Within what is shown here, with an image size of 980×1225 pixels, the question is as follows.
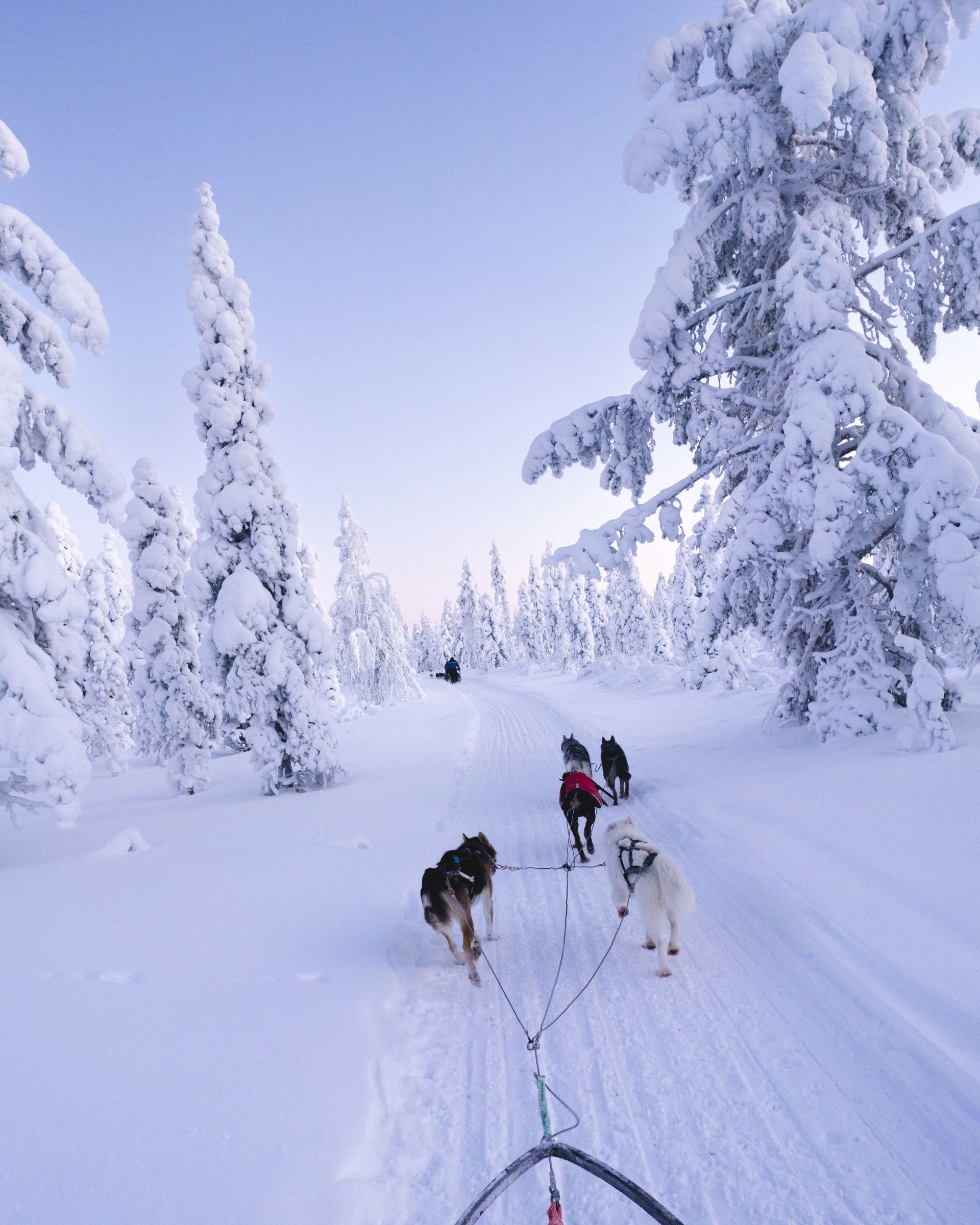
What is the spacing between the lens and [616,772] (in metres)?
9.26

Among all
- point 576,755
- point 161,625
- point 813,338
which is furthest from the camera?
point 161,625

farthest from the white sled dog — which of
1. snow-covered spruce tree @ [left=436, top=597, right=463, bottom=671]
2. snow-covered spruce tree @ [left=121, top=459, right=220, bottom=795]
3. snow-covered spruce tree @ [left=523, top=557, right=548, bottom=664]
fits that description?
snow-covered spruce tree @ [left=436, top=597, right=463, bottom=671]

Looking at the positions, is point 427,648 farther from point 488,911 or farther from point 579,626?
point 488,911

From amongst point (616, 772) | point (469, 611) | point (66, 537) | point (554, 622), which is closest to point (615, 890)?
point (616, 772)

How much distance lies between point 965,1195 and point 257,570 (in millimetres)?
13442

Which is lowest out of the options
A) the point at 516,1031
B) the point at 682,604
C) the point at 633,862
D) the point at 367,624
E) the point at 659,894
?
the point at 516,1031

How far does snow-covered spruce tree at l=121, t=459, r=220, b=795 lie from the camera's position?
55.2 feet

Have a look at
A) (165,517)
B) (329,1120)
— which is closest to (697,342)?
(329,1120)

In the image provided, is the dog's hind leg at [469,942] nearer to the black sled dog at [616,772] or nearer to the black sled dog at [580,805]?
the black sled dog at [580,805]

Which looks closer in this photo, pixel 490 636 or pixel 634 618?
pixel 634 618

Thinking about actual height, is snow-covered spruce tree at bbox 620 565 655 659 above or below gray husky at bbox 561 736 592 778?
above

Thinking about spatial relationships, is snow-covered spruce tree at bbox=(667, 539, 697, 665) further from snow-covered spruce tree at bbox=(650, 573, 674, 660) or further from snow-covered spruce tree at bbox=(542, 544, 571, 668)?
snow-covered spruce tree at bbox=(542, 544, 571, 668)

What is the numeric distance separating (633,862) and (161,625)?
16.9 m

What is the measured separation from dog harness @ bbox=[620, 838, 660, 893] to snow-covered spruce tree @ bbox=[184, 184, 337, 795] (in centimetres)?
946
